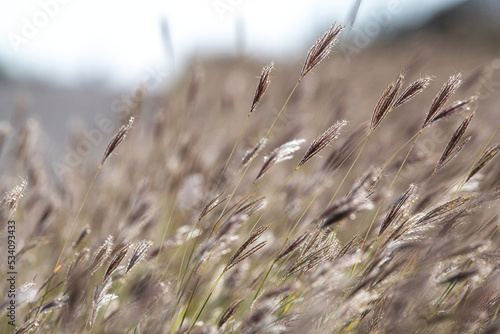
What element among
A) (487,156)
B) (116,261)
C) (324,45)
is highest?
(324,45)

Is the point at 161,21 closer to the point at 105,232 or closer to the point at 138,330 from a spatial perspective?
the point at 105,232

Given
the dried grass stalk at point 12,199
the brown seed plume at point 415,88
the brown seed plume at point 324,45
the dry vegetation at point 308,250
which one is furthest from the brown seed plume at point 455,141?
the dried grass stalk at point 12,199

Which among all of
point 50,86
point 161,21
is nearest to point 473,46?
point 50,86

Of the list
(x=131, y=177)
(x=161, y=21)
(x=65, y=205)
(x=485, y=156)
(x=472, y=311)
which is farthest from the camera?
(x=131, y=177)

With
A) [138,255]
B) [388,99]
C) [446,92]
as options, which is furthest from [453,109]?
[138,255]

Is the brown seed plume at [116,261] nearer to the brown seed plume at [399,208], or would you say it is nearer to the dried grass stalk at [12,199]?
the dried grass stalk at [12,199]

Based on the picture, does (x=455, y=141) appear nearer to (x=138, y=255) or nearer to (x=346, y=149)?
(x=346, y=149)

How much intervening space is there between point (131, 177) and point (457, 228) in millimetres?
1883

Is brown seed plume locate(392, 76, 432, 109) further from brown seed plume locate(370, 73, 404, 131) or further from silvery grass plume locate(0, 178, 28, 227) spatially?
silvery grass plume locate(0, 178, 28, 227)

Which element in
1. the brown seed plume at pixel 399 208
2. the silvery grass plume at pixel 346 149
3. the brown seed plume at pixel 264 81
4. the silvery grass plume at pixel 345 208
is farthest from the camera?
the silvery grass plume at pixel 346 149

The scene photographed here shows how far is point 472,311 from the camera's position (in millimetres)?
1073

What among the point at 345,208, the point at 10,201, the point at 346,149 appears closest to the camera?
the point at 345,208

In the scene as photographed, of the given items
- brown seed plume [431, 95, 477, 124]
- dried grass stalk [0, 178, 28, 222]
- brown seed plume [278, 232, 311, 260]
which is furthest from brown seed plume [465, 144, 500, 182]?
dried grass stalk [0, 178, 28, 222]

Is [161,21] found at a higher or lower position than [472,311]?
higher
